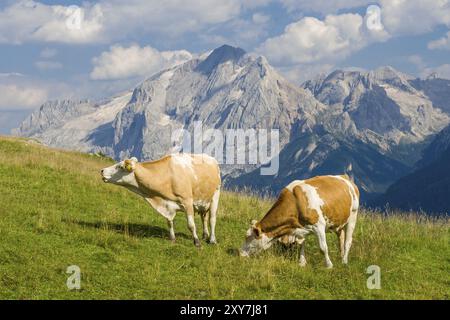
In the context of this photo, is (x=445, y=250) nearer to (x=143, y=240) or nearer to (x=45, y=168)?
(x=143, y=240)

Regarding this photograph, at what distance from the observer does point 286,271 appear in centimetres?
1444

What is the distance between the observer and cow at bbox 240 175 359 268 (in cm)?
1508

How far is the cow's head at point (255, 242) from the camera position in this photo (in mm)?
15781

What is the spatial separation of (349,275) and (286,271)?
177 centimetres

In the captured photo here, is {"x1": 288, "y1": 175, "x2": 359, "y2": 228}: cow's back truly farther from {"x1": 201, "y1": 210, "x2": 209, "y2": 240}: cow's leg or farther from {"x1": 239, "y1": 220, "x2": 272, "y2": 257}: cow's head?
{"x1": 201, "y1": 210, "x2": 209, "y2": 240}: cow's leg

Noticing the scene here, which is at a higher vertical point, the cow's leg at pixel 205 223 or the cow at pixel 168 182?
the cow at pixel 168 182

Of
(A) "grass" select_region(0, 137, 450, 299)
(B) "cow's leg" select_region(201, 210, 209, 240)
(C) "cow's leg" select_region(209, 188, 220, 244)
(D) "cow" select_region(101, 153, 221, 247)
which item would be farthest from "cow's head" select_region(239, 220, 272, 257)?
(B) "cow's leg" select_region(201, 210, 209, 240)

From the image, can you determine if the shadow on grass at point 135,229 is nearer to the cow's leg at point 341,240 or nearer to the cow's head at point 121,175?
the cow's head at point 121,175

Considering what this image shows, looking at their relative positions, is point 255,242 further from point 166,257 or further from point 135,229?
point 135,229

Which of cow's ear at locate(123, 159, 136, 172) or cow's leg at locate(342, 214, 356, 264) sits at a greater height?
cow's ear at locate(123, 159, 136, 172)

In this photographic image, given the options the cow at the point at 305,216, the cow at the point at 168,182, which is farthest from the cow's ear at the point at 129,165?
the cow at the point at 305,216

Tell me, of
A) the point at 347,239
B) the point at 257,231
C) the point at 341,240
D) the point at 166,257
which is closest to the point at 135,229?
the point at 166,257

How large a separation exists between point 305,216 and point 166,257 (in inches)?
173
